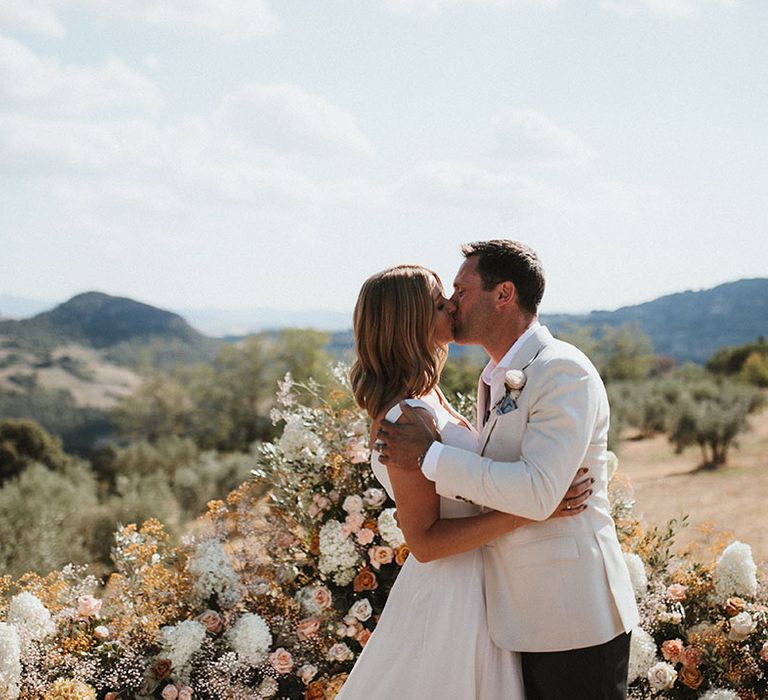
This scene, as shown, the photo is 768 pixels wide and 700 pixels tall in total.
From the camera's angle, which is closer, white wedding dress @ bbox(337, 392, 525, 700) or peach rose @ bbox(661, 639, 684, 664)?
white wedding dress @ bbox(337, 392, 525, 700)

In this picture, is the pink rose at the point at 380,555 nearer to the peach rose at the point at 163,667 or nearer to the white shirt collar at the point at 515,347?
the peach rose at the point at 163,667

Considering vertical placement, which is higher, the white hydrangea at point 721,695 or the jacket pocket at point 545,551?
the jacket pocket at point 545,551

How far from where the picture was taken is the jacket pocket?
3.19m

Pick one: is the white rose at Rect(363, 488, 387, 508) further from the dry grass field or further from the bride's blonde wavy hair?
the dry grass field

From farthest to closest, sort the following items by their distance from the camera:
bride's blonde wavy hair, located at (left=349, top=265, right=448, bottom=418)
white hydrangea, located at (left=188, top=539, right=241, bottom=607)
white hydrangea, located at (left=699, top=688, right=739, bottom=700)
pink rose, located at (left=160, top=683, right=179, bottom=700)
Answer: white hydrangea, located at (left=188, top=539, right=241, bottom=607) → pink rose, located at (left=160, top=683, right=179, bottom=700) → white hydrangea, located at (left=699, top=688, right=739, bottom=700) → bride's blonde wavy hair, located at (left=349, top=265, right=448, bottom=418)

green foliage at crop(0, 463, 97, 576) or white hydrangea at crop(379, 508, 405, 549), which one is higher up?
white hydrangea at crop(379, 508, 405, 549)

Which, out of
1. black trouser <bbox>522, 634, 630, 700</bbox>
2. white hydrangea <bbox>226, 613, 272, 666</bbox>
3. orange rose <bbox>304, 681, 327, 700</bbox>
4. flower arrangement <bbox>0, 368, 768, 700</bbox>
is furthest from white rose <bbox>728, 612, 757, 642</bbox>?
white hydrangea <bbox>226, 613, 272, 666</bbox>

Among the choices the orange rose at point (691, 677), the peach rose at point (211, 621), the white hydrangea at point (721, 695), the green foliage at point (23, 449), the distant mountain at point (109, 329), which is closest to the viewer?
the white hydrangea at point (721, 695)

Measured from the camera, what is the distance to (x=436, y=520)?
328 cm

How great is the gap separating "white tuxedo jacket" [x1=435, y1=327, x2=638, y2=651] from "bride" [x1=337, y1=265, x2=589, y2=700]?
114 mm

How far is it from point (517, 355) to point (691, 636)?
234cm

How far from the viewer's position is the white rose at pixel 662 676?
172 inches

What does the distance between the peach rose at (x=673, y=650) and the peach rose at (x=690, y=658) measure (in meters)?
0.02

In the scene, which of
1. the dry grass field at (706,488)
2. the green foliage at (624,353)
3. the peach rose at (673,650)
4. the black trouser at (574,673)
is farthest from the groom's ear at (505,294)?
the green foliage at (624,353)
